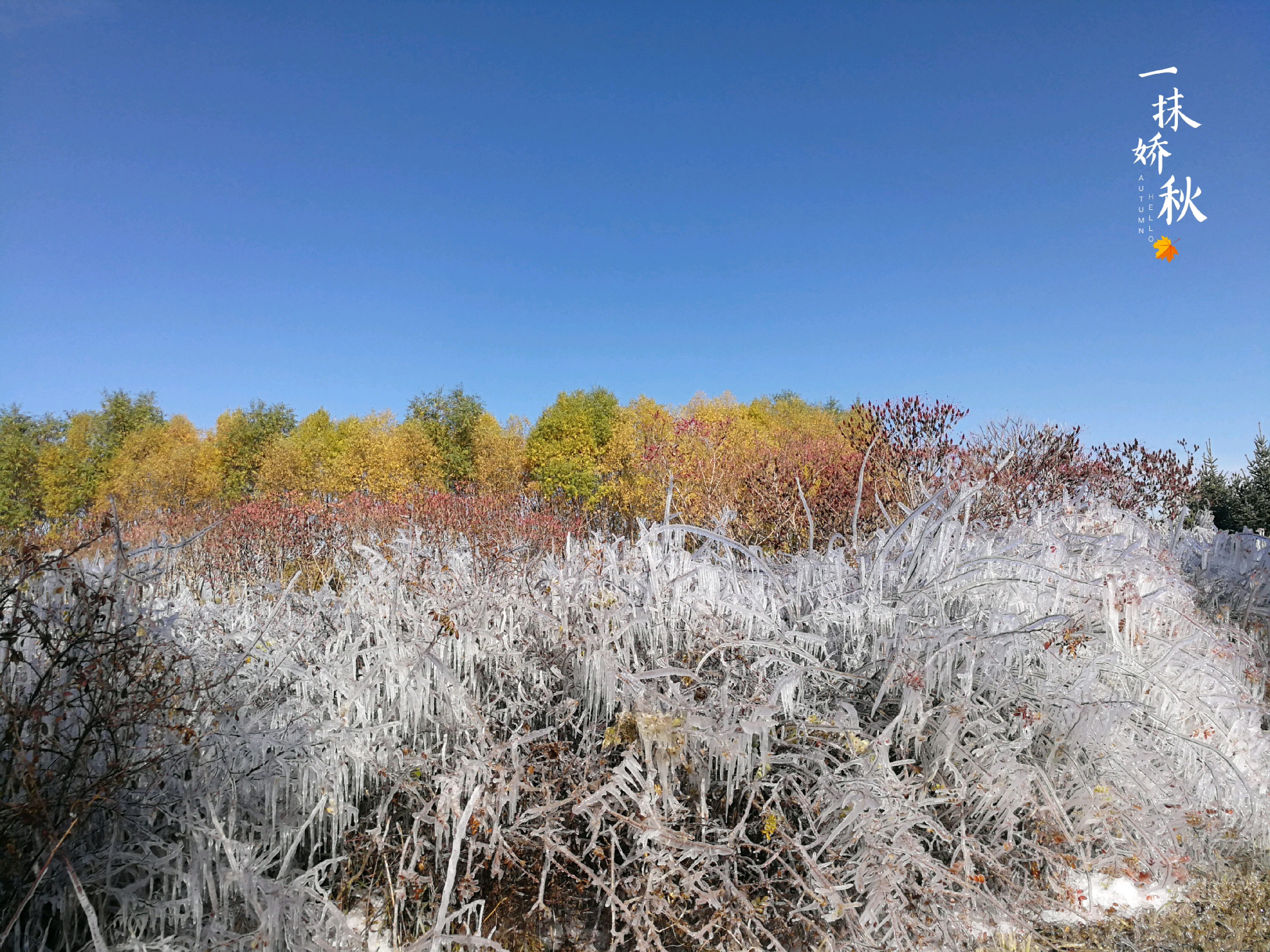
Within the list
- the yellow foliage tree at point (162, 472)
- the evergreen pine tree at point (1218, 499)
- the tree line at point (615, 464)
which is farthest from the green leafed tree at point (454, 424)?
the evergreen pine tree at point (1218, 499)

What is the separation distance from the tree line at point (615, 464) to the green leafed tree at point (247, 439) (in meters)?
0.11

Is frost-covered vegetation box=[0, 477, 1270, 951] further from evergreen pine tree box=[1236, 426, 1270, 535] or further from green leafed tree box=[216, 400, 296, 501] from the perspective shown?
green leafed tree box=[216, 400, 296, 501]

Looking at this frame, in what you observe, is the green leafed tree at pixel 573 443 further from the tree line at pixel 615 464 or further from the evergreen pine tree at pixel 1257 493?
the evergreen pine tree at pixel 1257 493

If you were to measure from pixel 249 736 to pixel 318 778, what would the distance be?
28 cm

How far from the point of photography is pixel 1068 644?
2777mm

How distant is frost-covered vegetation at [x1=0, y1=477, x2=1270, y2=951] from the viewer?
6.49 feet

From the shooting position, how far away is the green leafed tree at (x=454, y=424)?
1220 inches

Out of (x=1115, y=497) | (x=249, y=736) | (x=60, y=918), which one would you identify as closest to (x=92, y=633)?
(x=249, y=736)

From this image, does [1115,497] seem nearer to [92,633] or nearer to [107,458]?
[92,633]

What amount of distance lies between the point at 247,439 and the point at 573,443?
19950 mm

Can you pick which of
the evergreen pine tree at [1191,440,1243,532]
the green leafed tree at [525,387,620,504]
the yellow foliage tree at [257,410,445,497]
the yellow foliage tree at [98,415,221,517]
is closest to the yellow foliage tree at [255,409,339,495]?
the yellow foliage tree at [257,410,445,497]

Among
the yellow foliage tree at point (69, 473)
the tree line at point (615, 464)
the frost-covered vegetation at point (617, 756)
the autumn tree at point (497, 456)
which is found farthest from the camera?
the yellow foliage tree at point (69, 473)

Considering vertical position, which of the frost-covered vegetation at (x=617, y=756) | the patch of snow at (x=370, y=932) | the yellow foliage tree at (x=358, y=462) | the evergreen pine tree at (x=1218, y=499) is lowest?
the patch of snow at (x=370, y=932)

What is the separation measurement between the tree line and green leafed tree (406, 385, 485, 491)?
0.09 meters
